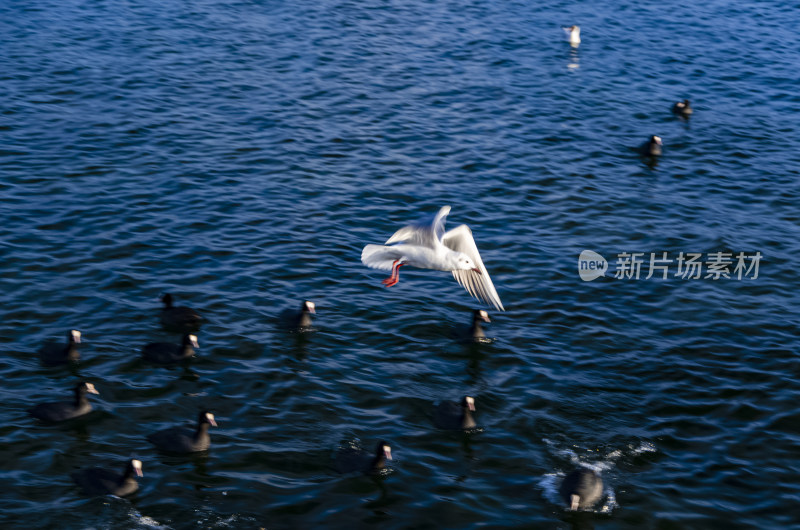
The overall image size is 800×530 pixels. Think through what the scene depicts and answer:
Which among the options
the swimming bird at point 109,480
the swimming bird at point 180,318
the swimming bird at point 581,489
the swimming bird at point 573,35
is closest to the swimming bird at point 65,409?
the swimming bird at point 109,480

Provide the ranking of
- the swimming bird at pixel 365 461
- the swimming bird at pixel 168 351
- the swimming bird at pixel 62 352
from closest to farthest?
the swimming bird at pixel 365 461, the swimming bird at pixel 62 352, the swimming bird at pixel 168 351

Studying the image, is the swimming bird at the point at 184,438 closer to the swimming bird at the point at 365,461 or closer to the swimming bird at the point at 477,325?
the swimming bird at the point at 365,461

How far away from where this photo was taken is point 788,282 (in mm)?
20922

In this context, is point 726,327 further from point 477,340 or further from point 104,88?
point 104,88

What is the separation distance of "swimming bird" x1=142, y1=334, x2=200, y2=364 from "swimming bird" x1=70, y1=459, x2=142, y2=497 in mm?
3253

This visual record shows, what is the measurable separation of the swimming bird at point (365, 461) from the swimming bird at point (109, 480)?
321 centimetres

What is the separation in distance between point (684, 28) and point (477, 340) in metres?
26.8

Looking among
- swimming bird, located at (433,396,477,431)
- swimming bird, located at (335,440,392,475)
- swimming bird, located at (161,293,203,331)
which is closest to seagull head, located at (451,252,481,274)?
swimming bird, located at (433,396,477,431)

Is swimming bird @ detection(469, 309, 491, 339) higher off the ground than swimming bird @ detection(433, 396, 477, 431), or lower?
higher

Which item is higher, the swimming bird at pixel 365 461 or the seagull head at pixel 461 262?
the seagull head at pixel 461 262

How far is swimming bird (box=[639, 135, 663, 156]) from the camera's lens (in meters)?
26.6

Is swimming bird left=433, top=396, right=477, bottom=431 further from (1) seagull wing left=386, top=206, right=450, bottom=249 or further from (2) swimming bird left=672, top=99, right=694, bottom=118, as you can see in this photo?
(2) swimming bird left=672, top=99, right=694, bottom=118

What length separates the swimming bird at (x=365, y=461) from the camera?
46.9ft

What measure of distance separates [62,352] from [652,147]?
712 inches
